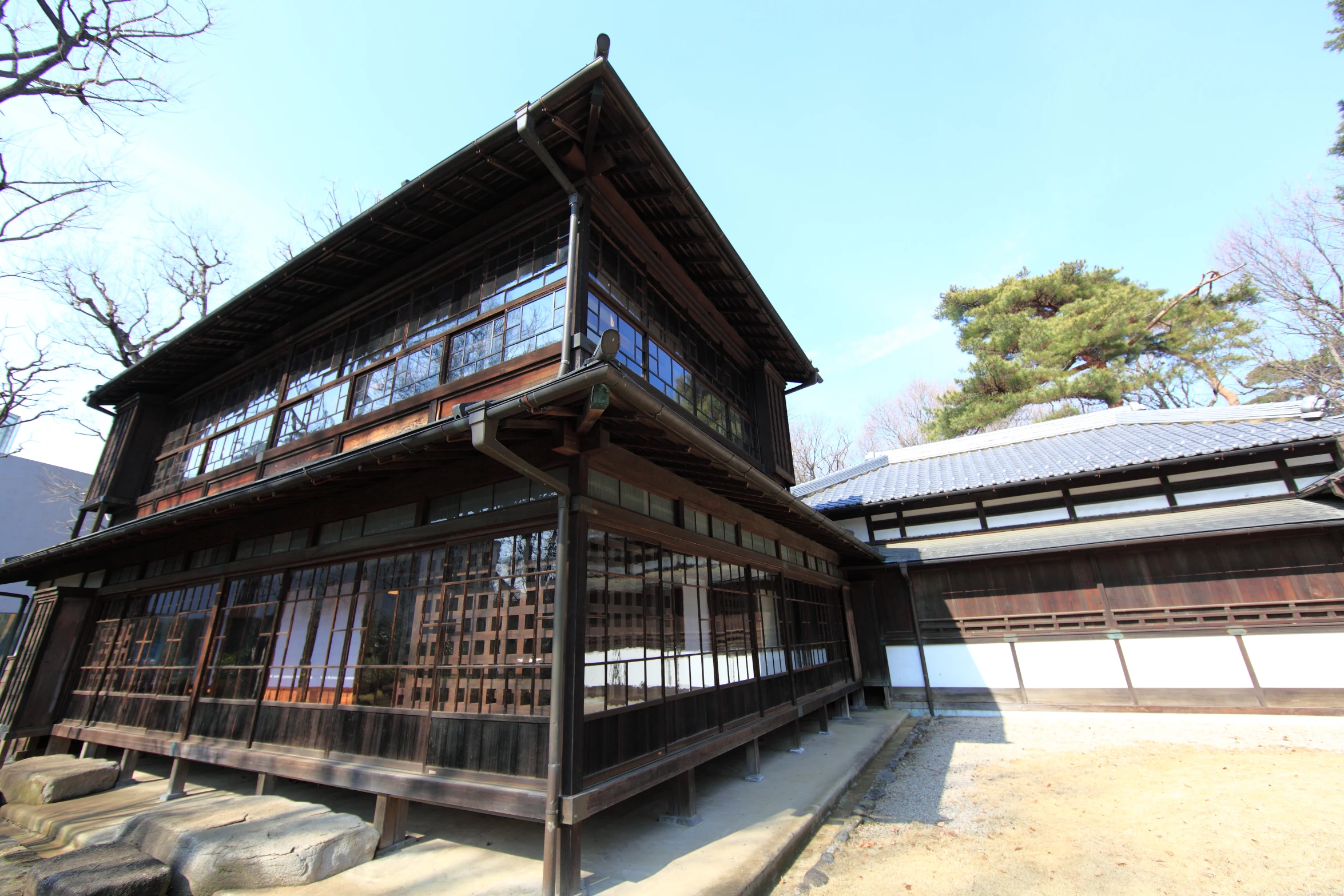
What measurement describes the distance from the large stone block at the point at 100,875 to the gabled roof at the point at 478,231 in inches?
275

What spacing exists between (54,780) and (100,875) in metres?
4.96

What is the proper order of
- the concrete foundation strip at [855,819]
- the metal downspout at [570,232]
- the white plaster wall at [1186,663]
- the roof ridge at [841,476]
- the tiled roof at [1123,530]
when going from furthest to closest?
the roof ridge at [841,476] → the white plaster wall at [1186,663] → the tiled roof at [1123,530] → the metal downspout at [570,232] → the concrete foundation strip at [855,819]

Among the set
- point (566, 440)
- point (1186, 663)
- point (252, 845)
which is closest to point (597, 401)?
point (566, 440)

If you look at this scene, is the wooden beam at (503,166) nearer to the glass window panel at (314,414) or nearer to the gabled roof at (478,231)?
the gabled roof at (478,231)

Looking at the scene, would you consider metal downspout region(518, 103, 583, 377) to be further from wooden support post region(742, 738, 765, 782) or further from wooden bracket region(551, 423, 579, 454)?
wooden support post region(742, 738, 765, 782)

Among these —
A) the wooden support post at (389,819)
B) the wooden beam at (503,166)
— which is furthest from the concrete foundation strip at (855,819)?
the wooden beam at (503,166)

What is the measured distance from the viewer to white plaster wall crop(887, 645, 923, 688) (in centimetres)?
1195

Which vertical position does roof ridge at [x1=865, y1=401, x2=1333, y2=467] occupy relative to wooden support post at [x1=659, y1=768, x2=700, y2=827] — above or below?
above

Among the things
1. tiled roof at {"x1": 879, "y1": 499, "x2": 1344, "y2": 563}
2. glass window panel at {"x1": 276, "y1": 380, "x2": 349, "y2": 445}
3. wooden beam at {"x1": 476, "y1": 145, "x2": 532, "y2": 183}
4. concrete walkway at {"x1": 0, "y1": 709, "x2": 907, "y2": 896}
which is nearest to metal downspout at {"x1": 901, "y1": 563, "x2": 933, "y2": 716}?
tiled roof at {"x1": 879, "y1": 499, "x2": 1344, "y2": 563}

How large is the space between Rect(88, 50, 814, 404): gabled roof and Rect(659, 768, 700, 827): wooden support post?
269 inches

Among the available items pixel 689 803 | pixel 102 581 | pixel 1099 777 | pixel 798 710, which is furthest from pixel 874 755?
pixel 102 581

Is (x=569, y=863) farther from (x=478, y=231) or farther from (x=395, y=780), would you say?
(x=478, y=231)

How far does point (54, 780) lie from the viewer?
7.21m

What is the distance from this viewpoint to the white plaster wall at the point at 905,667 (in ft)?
39.2
